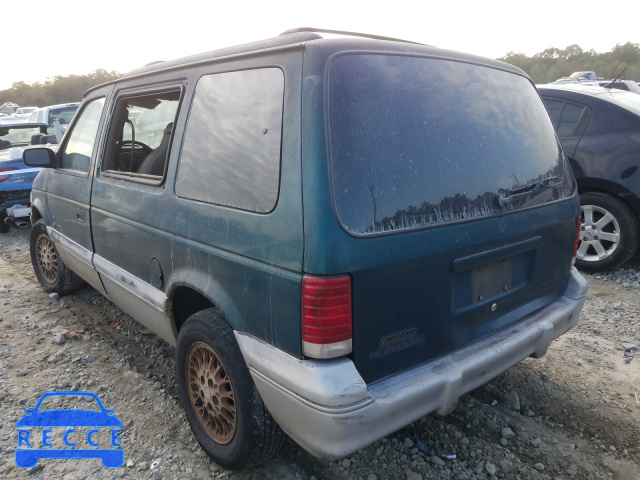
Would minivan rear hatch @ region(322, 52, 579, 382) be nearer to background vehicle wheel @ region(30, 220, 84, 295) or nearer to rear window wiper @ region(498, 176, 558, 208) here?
rear window wiper @ region(498, 176, 558, 208)

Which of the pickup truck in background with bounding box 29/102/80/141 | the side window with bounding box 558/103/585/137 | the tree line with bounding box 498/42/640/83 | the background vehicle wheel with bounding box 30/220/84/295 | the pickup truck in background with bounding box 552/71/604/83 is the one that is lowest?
the background vehicle wheel with bounding box 30/220/84/295

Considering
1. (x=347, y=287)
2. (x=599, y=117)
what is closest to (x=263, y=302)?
(x=347, y=287)

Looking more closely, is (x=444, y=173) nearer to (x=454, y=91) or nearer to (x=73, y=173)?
(x=454, y=91)

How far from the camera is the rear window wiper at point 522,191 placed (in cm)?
218

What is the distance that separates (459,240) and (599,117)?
3603 millimetres

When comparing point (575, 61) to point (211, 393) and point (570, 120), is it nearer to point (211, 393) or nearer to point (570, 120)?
point (570, 120)

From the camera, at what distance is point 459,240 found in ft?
6.63

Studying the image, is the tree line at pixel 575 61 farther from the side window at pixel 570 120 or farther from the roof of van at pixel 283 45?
the roof of van at pixel 283 45

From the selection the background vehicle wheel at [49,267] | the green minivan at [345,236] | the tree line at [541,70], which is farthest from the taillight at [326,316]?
the tree line at [541,70]

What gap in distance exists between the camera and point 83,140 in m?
3.69

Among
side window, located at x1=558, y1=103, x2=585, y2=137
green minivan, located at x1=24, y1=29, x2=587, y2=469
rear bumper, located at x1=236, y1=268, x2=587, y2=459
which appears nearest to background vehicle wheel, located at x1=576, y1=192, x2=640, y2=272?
side window, located at x1=558, y1=103, x2=585, y2=137

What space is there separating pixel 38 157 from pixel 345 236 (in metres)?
3.12

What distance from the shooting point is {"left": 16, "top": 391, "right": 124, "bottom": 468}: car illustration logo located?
259cm

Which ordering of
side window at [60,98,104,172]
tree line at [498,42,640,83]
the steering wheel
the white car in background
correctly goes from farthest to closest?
tree line at [498,42,640,83] → the white car in background → the steering wheel → side window at [60,98,104,172]
